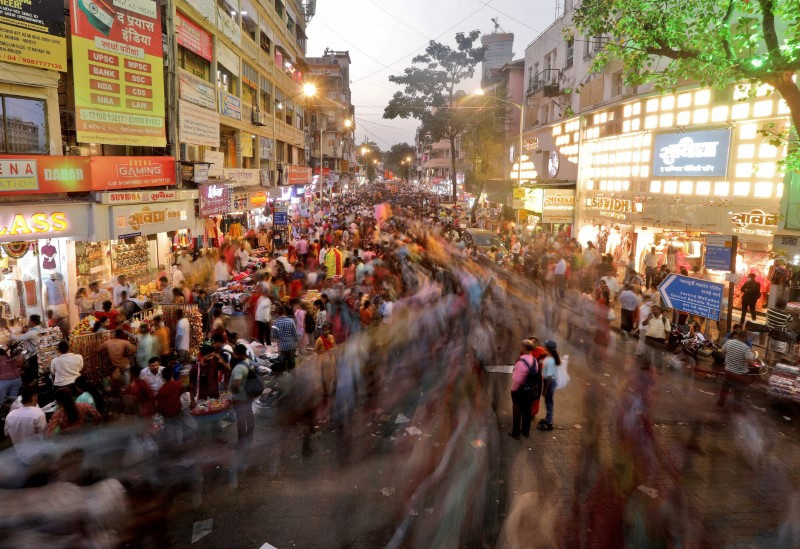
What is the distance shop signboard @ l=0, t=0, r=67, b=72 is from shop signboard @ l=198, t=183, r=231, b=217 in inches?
280

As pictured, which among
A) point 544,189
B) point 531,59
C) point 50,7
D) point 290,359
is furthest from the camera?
point 531,59

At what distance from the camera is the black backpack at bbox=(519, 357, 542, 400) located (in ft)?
25.8

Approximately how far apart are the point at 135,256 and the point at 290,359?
8.15 m

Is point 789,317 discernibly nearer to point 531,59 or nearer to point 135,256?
point 135,256

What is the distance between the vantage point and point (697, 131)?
17.2 meters

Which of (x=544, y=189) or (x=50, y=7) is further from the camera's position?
(x=544, y=189)

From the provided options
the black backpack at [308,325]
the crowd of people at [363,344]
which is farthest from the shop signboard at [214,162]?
the black backpack at [308,325]

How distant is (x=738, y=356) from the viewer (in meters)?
8.79

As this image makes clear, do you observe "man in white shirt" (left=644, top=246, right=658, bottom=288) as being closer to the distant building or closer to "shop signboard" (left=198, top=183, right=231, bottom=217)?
"shop signboard" (left=198, top=183, right=231, bottom=217)

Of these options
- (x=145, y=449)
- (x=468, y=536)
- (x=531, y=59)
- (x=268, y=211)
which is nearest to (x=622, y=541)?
(x=468, y=536)

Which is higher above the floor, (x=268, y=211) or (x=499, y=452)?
(x=268, y=211)

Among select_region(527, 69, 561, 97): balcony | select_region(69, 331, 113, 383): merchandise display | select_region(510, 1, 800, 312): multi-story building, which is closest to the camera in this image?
select_region(69, 331, 113, 383): merchandise display

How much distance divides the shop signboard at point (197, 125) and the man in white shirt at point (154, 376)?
37.6 feet

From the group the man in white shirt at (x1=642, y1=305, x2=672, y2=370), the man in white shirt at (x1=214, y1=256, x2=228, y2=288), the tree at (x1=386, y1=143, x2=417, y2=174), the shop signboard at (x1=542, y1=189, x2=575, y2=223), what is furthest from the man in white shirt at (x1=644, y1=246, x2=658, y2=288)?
the tree at (x1=386, y1=143, x2=417, y2=174)
